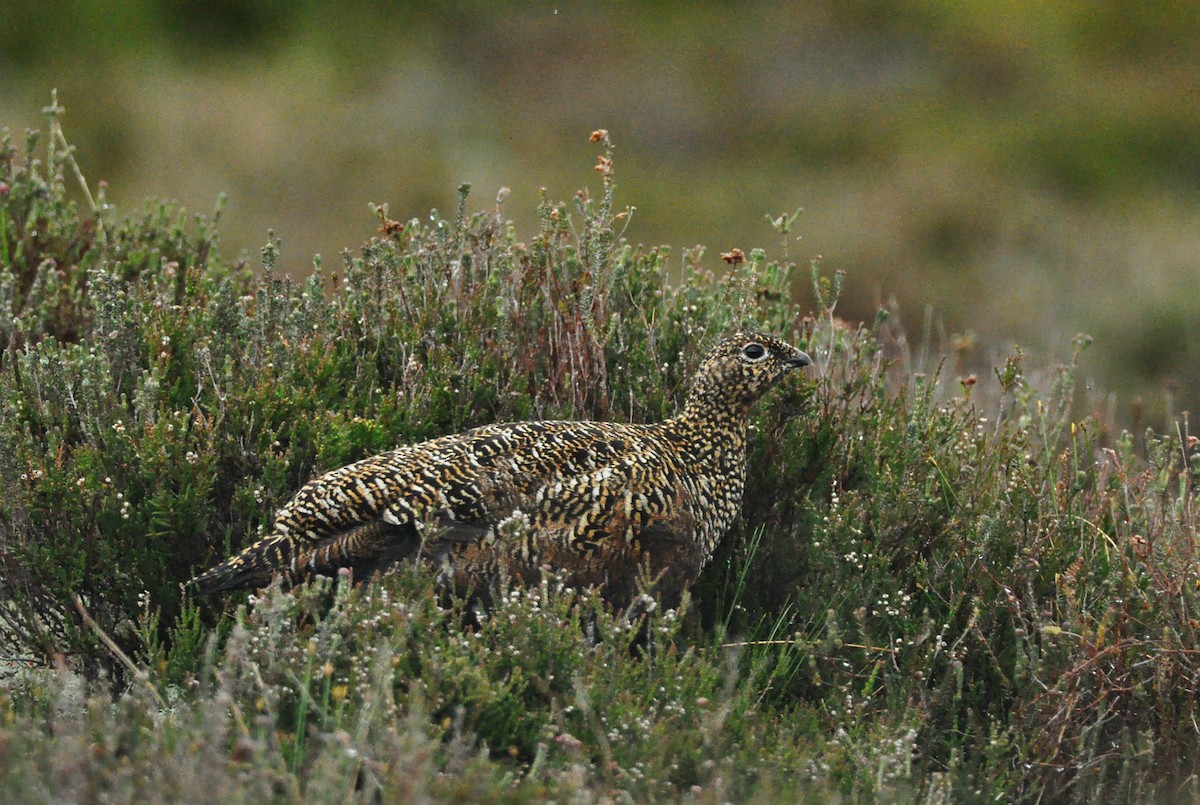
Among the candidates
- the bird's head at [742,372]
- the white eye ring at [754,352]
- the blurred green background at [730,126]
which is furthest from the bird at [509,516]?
the blurred green background at [730,126]

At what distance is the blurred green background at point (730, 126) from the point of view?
12711 mm

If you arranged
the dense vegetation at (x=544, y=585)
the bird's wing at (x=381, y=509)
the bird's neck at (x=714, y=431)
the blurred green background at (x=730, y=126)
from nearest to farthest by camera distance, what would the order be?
the dense vegetation at (x=544, y=585) → the bird's wing at (x=381, y=509) → the bird's neck at (x=714, y=431) → the blurred green background at (x=730, y=126)

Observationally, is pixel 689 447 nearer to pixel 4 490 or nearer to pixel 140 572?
pixel 140 572

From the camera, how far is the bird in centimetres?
378

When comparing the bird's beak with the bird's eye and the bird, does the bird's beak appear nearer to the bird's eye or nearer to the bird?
the bird's eye

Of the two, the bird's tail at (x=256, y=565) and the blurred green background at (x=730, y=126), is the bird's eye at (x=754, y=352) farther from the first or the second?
the blurred green background at (x=730, y=126)

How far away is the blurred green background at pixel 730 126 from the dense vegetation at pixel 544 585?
6801mm

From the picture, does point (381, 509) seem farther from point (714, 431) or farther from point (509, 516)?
point (714, 431)

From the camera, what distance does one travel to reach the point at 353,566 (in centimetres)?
379

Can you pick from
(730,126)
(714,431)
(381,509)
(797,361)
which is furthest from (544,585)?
(730,126)

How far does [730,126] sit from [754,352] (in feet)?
37.9

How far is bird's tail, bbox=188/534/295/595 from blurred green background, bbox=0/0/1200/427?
8.23 m

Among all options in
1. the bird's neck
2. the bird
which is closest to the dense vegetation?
the bird

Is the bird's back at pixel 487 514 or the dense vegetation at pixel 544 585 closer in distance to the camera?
the dense vegetation at pixel 544 585
